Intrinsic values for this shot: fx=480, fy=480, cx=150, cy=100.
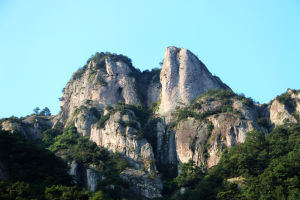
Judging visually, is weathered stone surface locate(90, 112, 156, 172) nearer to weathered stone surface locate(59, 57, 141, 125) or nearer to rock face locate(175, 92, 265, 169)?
rock face locate(175, 92, 265, 169)

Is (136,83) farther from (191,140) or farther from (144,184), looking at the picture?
(144,184)

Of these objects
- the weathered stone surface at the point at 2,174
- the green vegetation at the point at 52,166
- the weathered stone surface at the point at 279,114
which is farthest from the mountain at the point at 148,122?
the weathered stone surface at the point at 2,174

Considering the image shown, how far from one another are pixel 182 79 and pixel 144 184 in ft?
96.3

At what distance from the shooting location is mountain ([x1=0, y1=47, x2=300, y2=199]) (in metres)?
70.2

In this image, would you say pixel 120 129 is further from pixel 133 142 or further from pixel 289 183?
pixel 289 183

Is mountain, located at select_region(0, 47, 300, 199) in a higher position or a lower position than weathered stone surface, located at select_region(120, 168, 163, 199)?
higher

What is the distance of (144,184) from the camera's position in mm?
65562

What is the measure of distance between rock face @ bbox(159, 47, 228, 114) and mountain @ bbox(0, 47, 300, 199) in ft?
0.59

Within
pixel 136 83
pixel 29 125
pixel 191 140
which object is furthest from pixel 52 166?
pixel 136 83

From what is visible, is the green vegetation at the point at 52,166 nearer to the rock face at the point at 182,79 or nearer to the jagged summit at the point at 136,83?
the jagged summit at the point at 136,83

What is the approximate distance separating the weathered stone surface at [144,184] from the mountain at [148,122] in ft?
0.44

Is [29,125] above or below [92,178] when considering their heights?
above

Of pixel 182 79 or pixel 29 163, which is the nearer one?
pixel 29 163

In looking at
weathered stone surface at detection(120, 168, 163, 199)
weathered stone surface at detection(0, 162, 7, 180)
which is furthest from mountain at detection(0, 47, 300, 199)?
weathered stone surface at detection(0, 162, 7, 180)
